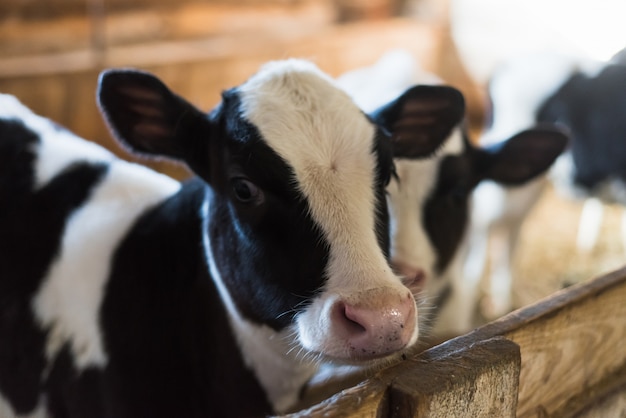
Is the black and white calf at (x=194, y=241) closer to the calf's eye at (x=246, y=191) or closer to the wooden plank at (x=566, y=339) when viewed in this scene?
the calf's eye at (x=246, y=191)

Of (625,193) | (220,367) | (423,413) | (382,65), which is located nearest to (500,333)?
(423,413)

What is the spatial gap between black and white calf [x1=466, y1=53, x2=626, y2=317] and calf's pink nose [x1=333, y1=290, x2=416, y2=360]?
2.28 metres

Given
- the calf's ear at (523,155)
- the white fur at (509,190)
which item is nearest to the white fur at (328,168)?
the calf's ear at (523,155)

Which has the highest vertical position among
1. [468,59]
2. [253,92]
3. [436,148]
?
[253,92]

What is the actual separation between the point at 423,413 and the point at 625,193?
3.33 m

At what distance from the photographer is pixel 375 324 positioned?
1.15m

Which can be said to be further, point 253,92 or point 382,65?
point 382,65

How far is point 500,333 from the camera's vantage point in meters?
1.22

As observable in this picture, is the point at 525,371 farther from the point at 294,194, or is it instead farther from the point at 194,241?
the point at 194,241

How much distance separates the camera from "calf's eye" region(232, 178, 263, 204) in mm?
1403

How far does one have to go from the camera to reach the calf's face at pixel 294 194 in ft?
3.99

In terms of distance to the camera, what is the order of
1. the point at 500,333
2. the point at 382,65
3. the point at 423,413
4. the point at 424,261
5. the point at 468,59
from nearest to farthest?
the point at 423,413
the point at 500,333
the point at 424,261
the point at 382,65
the point at 468,59

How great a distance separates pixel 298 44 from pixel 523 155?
349 cm

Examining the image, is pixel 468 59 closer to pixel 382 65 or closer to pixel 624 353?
pixel 382 65
